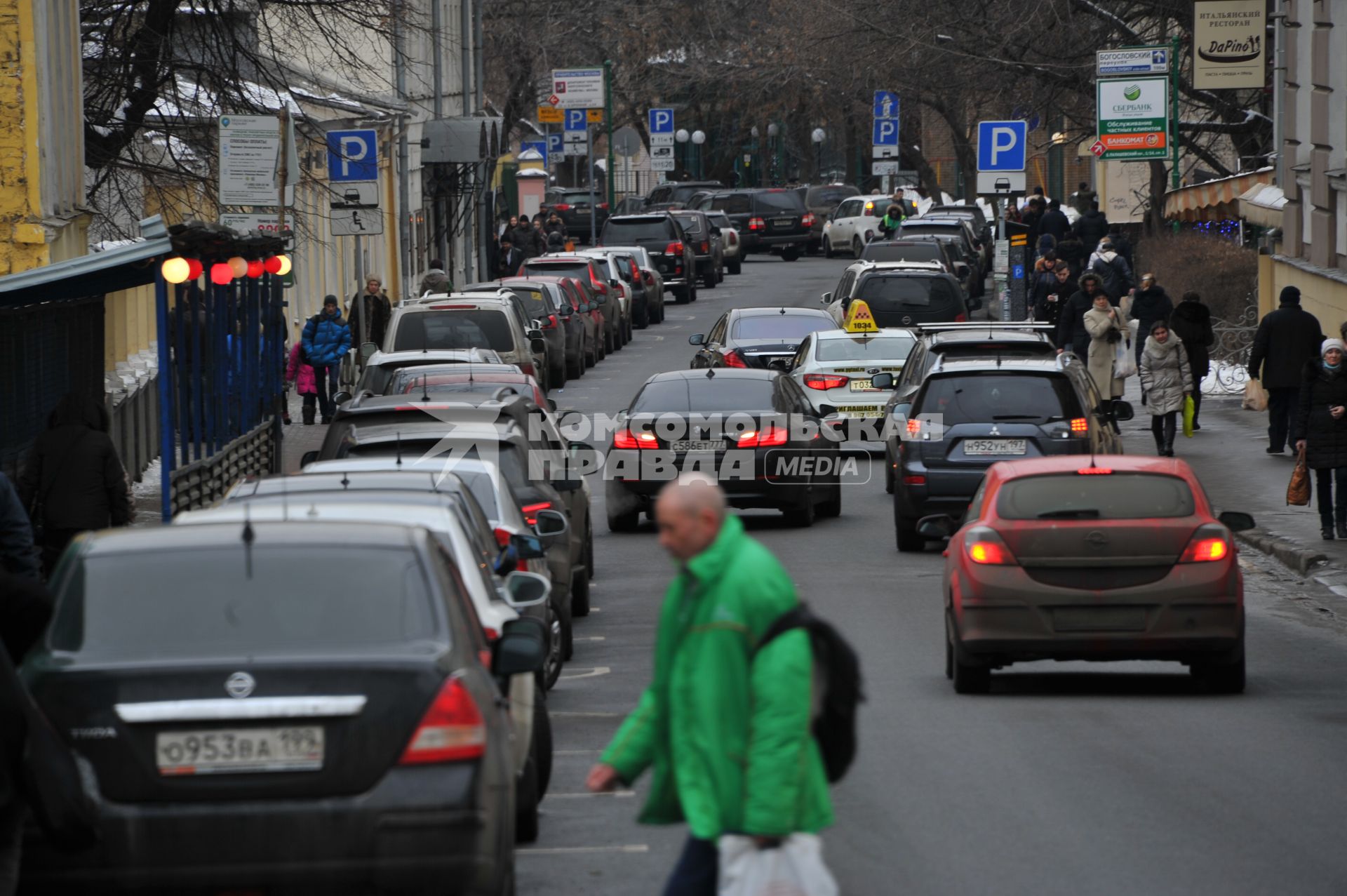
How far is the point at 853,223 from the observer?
68.6 meters

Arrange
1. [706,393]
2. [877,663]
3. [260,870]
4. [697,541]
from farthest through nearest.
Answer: [706,393]
[877,663]
[260,870]
[697,541]

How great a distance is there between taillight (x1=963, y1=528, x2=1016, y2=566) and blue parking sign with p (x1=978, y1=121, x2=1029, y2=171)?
2636 cm

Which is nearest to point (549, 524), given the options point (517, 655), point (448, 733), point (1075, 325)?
point (517, 655)

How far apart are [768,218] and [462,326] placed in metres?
43.0

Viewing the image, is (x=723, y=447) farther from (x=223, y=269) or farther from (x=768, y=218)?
(x=768, y=218)

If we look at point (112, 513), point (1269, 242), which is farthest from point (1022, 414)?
point (1269, 242)

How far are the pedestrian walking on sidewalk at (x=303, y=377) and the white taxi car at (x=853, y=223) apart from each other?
3712 centimetres

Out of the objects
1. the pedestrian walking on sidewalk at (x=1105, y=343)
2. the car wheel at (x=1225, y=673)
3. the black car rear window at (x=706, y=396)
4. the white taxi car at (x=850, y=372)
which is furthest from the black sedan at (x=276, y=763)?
the pedestrian walking on sidewalk at (x=1105, y=343)

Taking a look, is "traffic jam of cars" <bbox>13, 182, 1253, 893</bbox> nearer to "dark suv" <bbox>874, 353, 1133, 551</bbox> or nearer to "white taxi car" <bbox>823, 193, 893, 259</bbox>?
"dark suv" <bbox>874, 353, 1133, 551</bbox>

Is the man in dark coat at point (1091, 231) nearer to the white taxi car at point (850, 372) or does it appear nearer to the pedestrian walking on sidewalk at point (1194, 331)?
the pedestrian walking on sidewalk at point (1194, 331)

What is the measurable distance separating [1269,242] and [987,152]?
6375 millimetres

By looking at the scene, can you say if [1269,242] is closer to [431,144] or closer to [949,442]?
[949,442]

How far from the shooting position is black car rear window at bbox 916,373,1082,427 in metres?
18.7

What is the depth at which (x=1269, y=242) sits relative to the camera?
1326 inches
